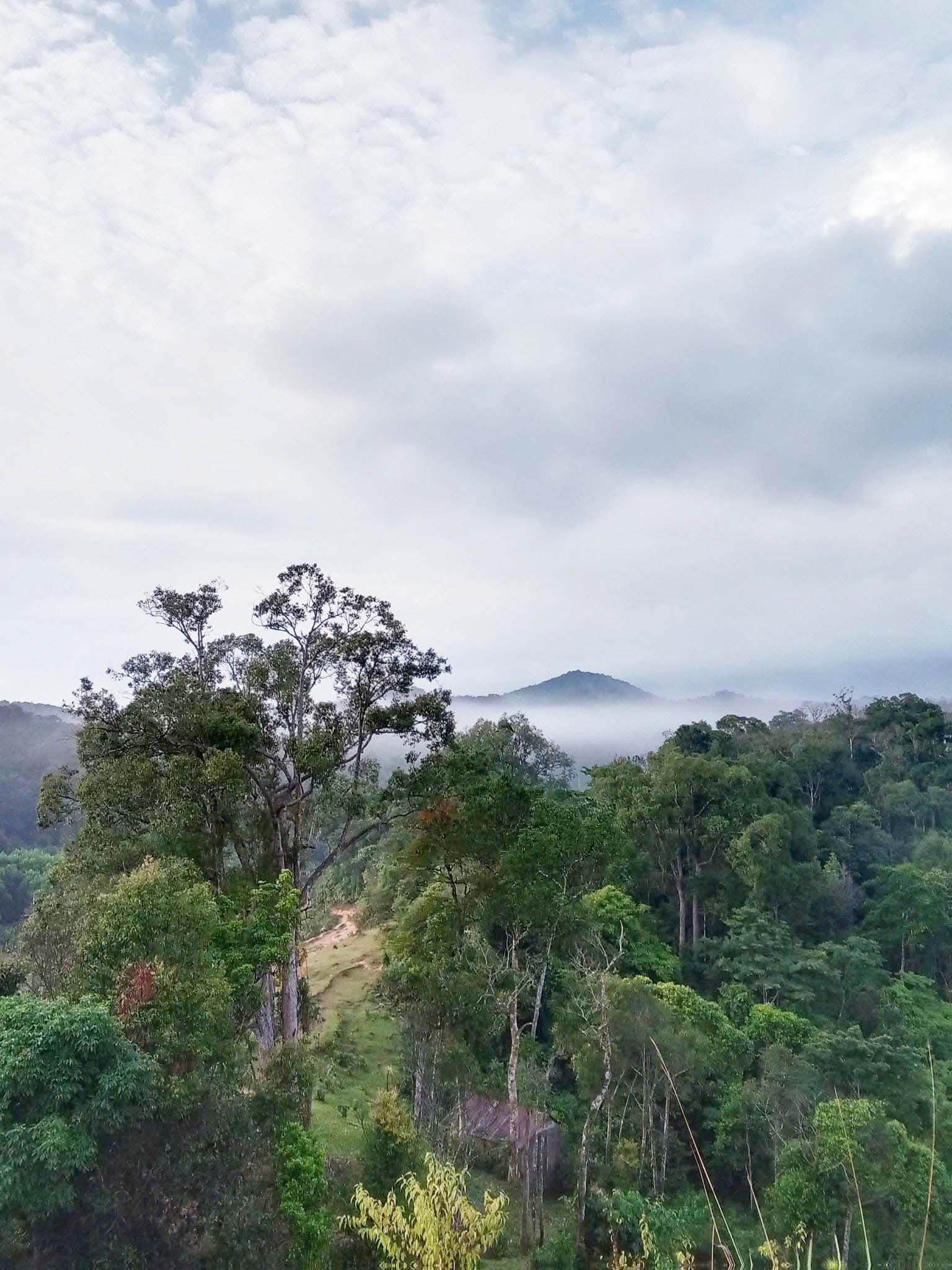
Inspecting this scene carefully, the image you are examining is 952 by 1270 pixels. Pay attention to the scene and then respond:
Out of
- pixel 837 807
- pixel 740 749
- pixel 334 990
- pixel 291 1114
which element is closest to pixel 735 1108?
pixel 291 1114

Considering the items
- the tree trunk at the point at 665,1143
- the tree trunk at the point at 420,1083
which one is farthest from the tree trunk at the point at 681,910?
the tree trunk at the point at 420,1083

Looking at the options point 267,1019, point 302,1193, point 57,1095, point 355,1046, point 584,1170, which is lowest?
point 355,1046

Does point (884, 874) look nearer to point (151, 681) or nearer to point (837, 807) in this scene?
point (837, 807)

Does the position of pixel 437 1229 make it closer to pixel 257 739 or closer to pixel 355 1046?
pixel 257 739

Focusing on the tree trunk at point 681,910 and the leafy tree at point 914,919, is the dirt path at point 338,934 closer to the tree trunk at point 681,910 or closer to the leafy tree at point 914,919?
the tree trunk at point 681,910

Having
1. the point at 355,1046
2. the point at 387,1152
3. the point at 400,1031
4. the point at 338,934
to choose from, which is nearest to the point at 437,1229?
the point at 387,1152

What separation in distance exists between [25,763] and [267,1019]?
10020 centimetres

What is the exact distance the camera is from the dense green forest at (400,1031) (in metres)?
7.71

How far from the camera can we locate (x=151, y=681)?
14.0 m

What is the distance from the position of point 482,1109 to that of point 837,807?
25.1 metres

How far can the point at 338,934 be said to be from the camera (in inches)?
1199

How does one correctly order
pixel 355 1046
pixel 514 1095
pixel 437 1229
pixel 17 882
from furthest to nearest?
pixel 17 882 < pixel 355 1046 < pixel 514 1095 < pixel 437 1229

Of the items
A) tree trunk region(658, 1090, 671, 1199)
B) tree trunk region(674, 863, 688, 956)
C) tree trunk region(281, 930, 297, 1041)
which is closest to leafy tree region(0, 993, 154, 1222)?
tree trunk region(281, 930, 297, 1041)

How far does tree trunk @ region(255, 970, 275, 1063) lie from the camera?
40.0 ft
